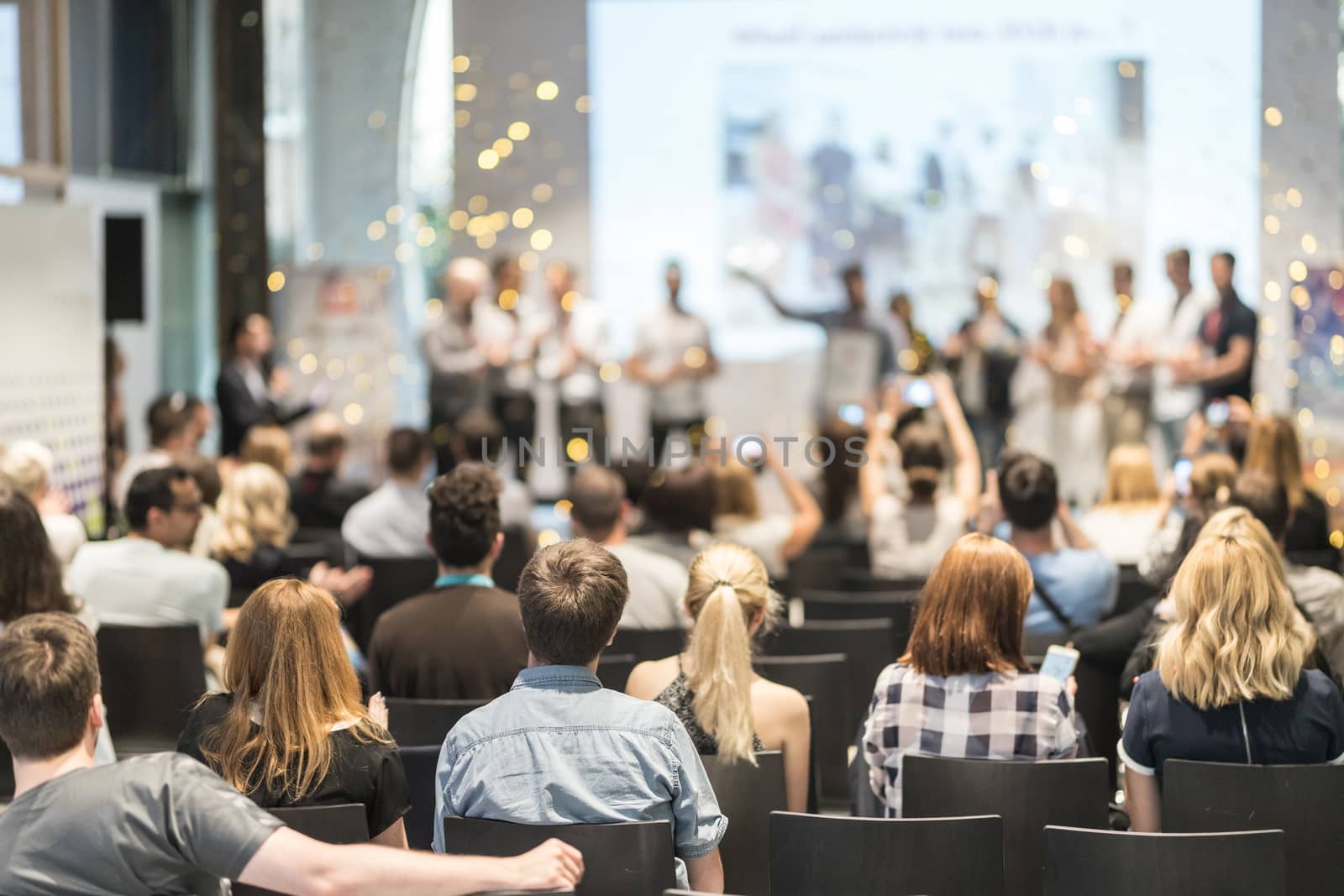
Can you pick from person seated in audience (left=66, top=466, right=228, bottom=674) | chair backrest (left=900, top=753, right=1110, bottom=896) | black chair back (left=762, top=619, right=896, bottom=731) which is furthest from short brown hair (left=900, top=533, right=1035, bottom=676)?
person seated in audience (left=66, top=466, right=228, bottom=674)

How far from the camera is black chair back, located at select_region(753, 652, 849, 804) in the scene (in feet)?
12.3

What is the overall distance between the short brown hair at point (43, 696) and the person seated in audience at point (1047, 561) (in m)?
2.66

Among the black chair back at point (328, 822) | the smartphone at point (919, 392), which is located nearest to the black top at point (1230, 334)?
the smartphone at point (919, 392)

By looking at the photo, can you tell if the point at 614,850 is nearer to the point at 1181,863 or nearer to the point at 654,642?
the point at 1181,863

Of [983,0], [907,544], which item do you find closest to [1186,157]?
[983,0]

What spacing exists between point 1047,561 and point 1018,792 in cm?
136

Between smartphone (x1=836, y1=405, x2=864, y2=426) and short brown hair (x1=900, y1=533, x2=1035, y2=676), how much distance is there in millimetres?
5676

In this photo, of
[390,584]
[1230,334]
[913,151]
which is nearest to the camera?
[390,584]

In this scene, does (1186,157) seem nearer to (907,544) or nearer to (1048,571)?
(907,544)

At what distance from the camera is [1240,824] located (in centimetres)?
272

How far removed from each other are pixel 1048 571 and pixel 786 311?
5.79 m

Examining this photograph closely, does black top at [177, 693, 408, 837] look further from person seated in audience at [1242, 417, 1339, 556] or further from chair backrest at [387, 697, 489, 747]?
person seated in audience at [1242, 417, 1339, 556]

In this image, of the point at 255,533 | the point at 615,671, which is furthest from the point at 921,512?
the point at 255,533

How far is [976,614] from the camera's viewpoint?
115 inches
